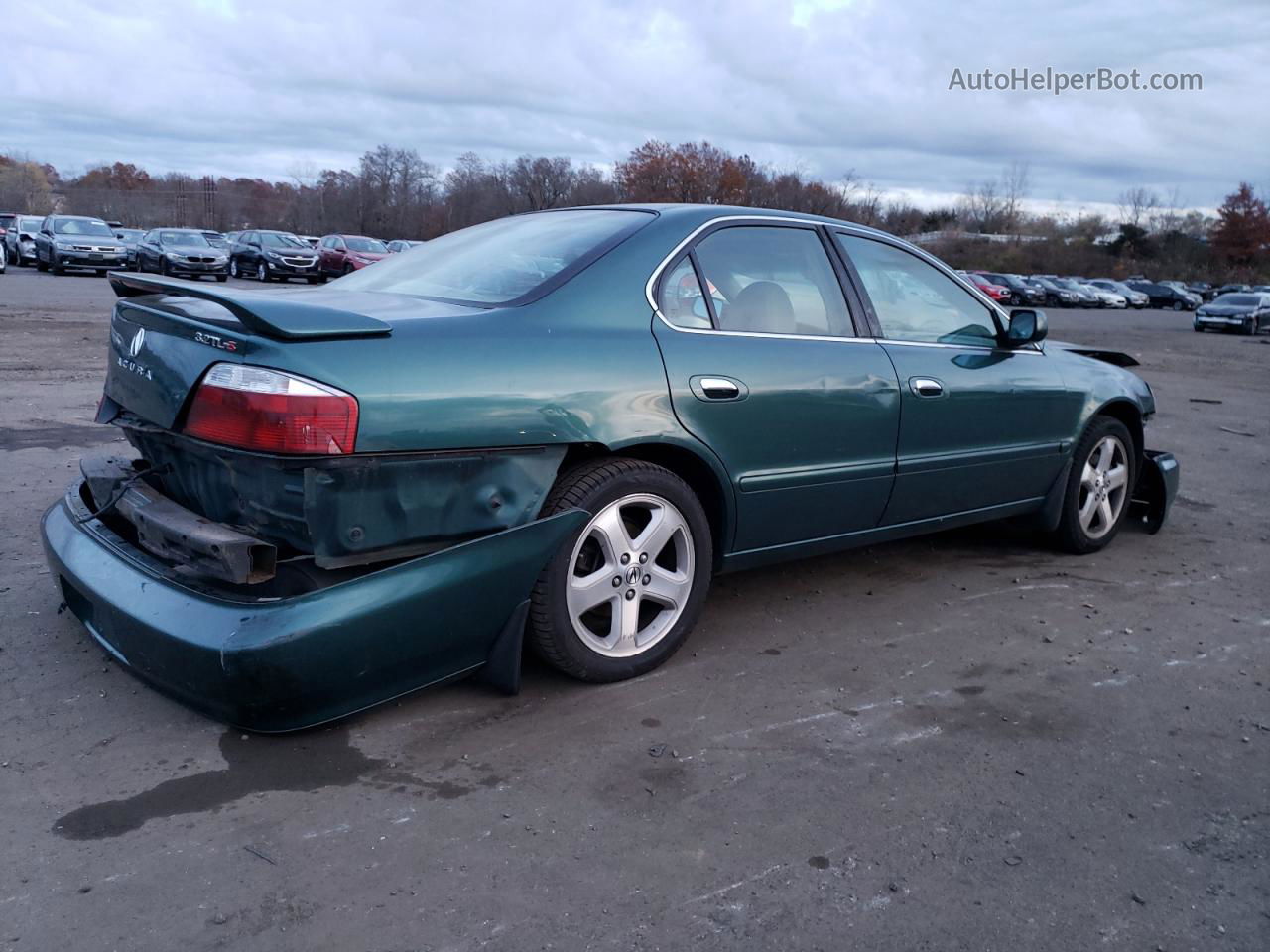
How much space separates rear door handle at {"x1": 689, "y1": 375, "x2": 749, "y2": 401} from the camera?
3.67 meters

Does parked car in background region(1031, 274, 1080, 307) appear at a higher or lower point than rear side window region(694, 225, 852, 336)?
higher

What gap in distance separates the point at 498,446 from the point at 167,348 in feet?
3.35

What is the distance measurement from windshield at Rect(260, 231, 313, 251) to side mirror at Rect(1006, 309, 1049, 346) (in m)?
28.9

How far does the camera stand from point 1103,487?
18.2 ft

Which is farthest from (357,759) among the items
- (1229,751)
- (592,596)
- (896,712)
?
(1229,751)

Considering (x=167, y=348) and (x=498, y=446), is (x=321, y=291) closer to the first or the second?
(x=167, y=348)

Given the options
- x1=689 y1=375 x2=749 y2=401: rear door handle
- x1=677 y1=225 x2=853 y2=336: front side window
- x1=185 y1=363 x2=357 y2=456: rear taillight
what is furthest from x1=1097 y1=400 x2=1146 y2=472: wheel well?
x1=185 y1=363 x2=357 y2=456: rear taillight

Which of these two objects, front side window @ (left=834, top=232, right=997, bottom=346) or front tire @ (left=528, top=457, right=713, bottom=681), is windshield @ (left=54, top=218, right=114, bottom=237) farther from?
front tire @ (left=528, top=457, right=713, bottom=681)

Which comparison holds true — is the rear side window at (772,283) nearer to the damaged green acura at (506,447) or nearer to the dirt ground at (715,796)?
the damaged green acura at (506,447)

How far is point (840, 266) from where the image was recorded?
14.4 feet

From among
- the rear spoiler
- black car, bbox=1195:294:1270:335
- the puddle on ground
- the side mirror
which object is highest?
black car, bbox=1195:294:1270:335

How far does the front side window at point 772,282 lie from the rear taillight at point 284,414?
1.53m

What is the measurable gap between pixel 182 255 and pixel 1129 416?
27.9 metres

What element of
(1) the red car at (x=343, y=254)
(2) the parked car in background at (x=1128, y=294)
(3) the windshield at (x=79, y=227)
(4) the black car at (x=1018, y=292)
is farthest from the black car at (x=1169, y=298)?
(3) the windshield at (x=79, y=227)
